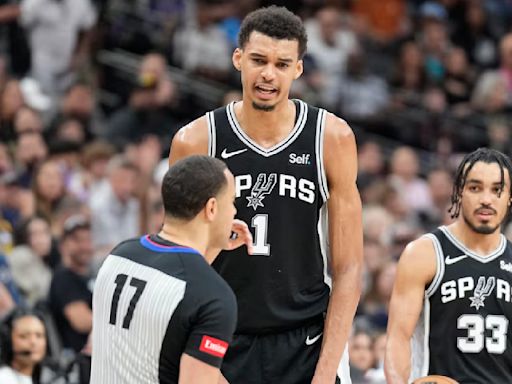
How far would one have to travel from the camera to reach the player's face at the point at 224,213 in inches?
195

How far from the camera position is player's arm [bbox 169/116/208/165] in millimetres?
5918

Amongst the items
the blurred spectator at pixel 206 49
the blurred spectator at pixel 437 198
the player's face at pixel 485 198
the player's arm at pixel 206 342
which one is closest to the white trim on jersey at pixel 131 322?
the player's arm at pixel 206 342

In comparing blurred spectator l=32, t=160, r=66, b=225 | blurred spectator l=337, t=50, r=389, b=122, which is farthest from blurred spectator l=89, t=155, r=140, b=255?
blurred spectator l=337, t=50, r=389, b=122

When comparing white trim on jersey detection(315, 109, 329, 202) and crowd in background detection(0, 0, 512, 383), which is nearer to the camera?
white trim on jersey detection(315, 109, 329, 202)

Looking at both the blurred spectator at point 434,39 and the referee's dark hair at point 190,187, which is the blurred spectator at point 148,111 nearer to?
the blurred spectator at point 434,39

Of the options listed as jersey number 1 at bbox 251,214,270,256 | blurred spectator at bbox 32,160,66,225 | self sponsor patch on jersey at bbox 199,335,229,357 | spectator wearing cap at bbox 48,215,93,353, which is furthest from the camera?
blurred spectator at bbox 32,160,66,225

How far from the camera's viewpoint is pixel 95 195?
12875mm

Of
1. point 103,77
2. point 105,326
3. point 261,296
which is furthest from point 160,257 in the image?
point 103,77

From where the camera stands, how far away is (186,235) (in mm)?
4941

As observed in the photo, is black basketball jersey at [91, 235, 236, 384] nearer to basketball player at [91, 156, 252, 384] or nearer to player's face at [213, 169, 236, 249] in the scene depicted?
basketball player at [91, 156, 252, 384]

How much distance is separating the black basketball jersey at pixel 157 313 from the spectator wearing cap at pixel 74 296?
537 centimetres

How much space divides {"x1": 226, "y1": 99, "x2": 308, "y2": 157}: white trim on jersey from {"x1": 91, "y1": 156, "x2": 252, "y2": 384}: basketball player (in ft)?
3.06

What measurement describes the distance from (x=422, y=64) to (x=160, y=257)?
42.0 ft

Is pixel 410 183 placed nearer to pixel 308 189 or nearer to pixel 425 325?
pixel 425 325
